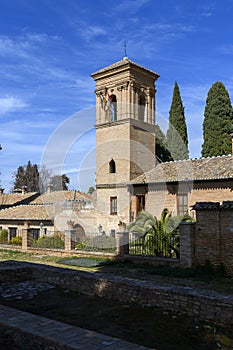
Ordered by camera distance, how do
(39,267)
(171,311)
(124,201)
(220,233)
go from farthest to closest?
(124,201), (220,233), (39,267), (171,311)

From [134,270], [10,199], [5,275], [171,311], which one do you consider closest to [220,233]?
[134,270]

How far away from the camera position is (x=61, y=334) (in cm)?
430

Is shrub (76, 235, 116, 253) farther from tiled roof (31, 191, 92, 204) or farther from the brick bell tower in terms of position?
tiled roof (31, 191, 92, 204)

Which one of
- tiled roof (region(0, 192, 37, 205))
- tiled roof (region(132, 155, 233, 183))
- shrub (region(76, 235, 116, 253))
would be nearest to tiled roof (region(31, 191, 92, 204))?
tiled roof (region(0, 192, 37, 205))

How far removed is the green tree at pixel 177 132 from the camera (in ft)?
112

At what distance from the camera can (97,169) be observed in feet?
82.5

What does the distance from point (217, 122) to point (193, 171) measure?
45.0ft

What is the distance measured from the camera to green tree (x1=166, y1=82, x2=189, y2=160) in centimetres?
3403

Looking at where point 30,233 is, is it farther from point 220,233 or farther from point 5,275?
point 220,233

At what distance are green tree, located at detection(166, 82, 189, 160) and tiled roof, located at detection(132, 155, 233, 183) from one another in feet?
38.8

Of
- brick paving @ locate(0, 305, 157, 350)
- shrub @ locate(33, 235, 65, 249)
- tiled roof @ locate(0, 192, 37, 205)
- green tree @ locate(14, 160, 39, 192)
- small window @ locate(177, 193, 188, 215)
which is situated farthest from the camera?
green tree @ locate(14, 160, 39, 192)

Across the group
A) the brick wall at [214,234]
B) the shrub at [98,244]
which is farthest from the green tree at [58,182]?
the brick wall at [214,234]

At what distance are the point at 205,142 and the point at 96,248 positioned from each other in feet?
64.3

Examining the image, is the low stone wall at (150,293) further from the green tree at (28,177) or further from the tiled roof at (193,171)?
the green tree at (28,177)
